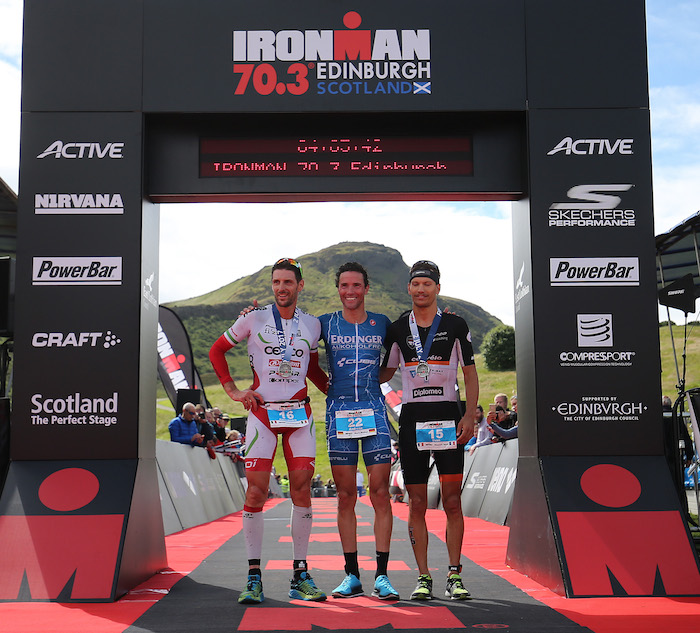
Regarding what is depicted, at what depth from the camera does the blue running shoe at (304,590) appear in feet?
15.5

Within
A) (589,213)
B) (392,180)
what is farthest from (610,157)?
(392,180)

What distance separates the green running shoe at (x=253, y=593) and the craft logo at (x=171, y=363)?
18.0 meters

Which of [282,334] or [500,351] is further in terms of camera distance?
[500,351]

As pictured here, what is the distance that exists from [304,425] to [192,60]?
2.66m

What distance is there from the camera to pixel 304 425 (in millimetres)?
5008

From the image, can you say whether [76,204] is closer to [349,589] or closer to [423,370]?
[423,370]

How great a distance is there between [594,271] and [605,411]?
0.95 meters

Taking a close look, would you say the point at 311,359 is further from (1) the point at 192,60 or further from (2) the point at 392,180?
(1) the point at 192,60

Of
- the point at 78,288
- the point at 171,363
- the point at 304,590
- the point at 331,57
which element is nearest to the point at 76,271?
the point at 78,288

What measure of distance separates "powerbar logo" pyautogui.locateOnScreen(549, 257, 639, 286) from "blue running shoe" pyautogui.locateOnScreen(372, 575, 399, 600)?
2264 millimetres

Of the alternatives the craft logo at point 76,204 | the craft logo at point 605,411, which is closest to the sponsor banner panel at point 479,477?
the craft logo at point 605,411

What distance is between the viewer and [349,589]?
15.9 feet

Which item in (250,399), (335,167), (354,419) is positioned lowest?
(354,419)

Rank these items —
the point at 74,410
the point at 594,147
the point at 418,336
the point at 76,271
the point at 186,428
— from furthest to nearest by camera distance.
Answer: the point at 186,428
the point at 594,147
the point at 76,271
the point at 74,410
the point at 418,336
